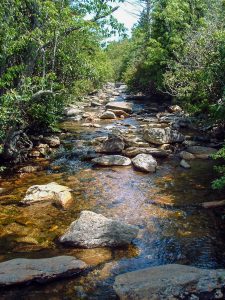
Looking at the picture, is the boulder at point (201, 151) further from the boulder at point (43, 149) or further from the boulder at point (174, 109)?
the boulder at point (174, 109)

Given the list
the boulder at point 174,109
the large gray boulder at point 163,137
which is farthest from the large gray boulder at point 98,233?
the boulder at point 174,109

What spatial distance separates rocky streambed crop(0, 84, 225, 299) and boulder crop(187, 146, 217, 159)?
0.13ft

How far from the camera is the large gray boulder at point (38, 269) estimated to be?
18.2ft

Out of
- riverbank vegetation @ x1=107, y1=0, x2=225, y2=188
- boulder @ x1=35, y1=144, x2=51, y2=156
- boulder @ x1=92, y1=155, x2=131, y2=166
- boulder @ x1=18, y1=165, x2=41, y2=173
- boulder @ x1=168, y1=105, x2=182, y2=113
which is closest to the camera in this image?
boulder @ x1=18, y1=165, x2=41, y2=173

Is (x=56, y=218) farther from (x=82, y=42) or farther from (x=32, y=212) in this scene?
(x=82, y=42)

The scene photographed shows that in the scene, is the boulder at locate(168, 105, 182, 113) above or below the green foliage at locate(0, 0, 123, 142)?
below

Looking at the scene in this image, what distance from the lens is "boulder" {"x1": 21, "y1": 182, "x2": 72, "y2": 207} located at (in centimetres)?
924

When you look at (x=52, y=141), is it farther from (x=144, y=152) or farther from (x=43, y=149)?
(x=144, y=152)

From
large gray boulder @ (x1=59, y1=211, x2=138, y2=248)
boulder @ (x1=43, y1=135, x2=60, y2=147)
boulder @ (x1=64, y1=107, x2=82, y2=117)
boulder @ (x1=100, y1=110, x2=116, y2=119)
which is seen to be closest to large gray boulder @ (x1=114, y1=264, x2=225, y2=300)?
large gray boulder @ (x1=59, y1=211, x2=138, y2=248)

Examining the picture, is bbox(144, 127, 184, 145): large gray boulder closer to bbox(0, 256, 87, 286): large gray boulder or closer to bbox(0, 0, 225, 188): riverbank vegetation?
bbox(0, 0, 225, 188): riverbank vegetation

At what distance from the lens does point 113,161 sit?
1276 centimetres

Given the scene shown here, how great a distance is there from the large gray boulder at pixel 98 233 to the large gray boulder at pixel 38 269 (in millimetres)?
780

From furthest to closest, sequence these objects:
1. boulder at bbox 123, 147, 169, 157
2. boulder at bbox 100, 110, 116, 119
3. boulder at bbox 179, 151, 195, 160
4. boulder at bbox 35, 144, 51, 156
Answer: boulder at bbox 100, 110, 116, 119, boulder at bbox 35, 144, 51, 156, boulder at bbox 123, 147, 169, 157, boulder at bbox 179, 151, 195, 160

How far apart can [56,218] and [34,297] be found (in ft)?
10.2
